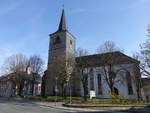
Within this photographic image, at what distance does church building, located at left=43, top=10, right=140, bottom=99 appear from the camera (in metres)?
32.0

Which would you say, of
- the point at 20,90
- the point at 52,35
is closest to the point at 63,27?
the point at 52,35

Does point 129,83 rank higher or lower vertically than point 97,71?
lower

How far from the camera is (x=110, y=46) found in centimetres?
3166

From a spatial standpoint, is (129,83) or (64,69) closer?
(64,69)

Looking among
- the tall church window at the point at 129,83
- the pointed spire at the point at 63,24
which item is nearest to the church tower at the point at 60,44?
the pointed spire at the point at 63,24

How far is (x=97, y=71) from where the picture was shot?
40.1m

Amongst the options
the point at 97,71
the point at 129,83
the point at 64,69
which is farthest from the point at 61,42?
the point at 129,83

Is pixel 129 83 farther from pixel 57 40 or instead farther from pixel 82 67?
pixel 57 40

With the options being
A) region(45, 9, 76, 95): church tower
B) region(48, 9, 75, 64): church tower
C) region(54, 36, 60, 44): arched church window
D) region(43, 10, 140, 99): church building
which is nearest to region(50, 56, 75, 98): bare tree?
region(43, 10, 140, 99): church building

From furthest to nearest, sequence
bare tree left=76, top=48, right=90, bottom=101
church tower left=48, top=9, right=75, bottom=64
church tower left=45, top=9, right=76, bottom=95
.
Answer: church tower left=48, top=9, right=75, bottom=64 < church tower left=45, top=9, right=76, bottom=95 < bare tree left=76, top=48, right=90, bottom=101

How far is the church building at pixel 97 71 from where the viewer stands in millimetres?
32000

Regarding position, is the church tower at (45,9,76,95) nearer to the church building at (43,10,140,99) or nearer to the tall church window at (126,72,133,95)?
the church building at (43,10,140,99)

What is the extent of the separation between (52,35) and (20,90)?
21.1 meters

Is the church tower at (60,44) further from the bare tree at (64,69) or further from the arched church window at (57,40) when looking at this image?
the bare tree at (64,69)
